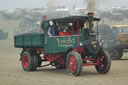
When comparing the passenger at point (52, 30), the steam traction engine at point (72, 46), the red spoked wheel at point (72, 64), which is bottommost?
the red spoked wheel at point (72, 64)

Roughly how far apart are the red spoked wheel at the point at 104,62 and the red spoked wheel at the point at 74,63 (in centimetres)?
126

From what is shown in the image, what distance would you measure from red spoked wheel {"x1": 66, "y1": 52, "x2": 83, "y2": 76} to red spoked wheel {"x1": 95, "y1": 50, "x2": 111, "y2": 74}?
1265 mm

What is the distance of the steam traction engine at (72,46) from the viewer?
11335 millimetres

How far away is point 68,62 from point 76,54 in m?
0.61

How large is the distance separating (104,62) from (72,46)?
4.67 ft

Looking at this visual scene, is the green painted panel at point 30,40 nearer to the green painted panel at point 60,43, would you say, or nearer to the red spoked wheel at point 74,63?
the green painted panel at point 60,43

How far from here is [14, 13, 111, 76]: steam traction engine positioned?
11335 mm

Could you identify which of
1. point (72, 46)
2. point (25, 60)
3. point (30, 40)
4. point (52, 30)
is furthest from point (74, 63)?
point (25, 60)

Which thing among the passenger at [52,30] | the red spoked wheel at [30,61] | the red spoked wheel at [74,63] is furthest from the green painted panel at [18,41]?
the red spoked wheel at [74,63]

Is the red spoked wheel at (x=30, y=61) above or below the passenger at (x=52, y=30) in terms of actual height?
below

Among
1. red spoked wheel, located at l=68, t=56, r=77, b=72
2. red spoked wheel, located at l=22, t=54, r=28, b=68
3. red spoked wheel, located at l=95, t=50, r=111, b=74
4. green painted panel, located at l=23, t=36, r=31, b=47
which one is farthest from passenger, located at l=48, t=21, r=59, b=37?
red spoked wheel, located at l=22, t=54, r=28, b=68

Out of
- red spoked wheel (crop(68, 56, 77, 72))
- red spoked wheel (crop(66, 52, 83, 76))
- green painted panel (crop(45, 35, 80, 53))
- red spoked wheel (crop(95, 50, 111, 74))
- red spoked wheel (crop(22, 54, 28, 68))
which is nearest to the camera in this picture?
red spoked wheel (crop(66, 52, 83, 76))

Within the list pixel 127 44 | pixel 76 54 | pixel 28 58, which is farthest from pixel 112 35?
pixel 76 54

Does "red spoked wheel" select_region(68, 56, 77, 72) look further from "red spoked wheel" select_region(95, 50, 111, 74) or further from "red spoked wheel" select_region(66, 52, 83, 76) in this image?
"red spoked wheel" select_region(95, 50, 111, 74)
